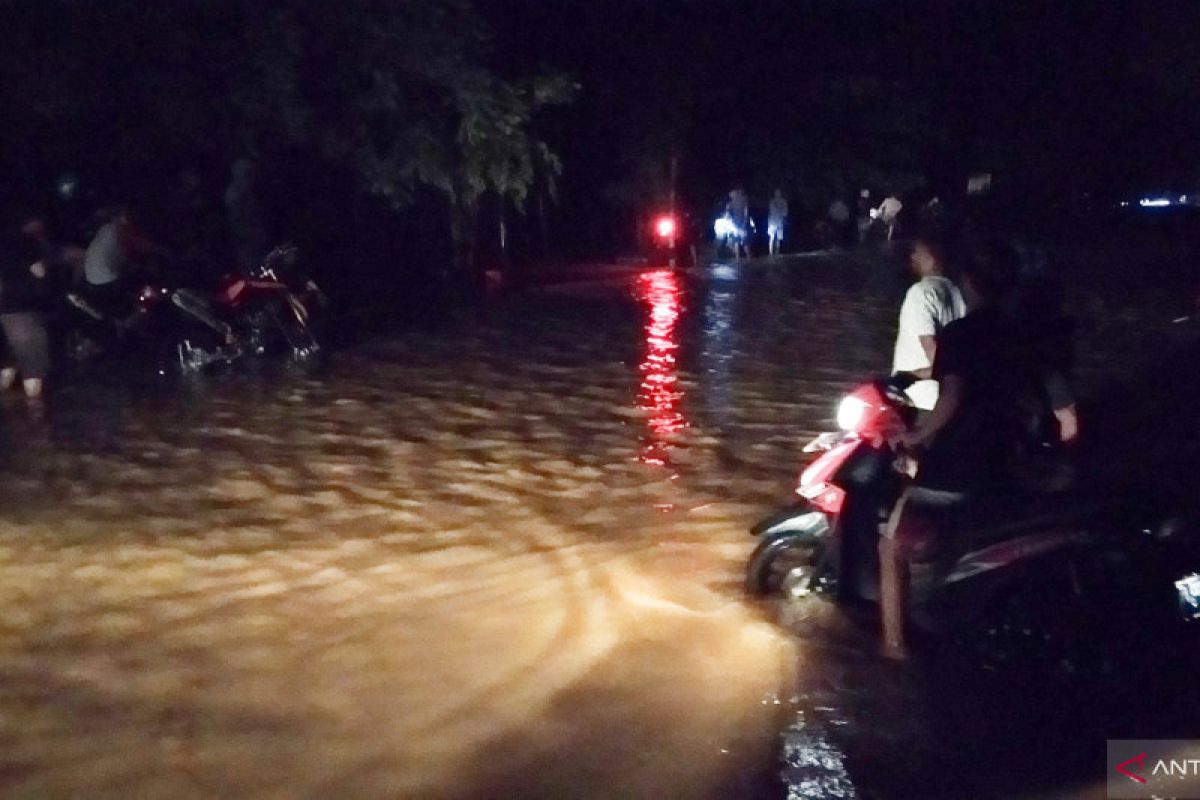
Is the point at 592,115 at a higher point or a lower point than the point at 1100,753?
higher

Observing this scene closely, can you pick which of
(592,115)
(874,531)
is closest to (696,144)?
(592,115)

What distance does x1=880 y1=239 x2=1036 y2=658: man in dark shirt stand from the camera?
540 centimetres

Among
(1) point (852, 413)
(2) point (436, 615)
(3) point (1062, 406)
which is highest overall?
(1) point (852, 413)

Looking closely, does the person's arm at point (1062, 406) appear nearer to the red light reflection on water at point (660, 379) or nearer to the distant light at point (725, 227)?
the red light reflection on water at point (660, 379)

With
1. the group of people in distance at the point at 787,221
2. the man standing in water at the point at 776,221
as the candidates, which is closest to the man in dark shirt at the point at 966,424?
the group of people in distance at the point at 787,221

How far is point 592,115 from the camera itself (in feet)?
93.4

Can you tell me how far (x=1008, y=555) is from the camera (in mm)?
5496

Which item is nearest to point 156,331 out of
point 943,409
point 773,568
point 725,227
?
point 773,568

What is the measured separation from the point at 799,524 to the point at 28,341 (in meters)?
8.27

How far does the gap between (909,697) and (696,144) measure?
26.8 m

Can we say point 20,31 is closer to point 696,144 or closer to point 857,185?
point 696,144

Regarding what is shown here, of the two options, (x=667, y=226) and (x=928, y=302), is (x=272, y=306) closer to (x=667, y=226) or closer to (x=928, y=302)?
(x=928, y=302)

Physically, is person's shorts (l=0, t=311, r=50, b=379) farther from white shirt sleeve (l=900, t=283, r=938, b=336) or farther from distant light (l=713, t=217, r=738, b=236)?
distant light (l=713, t=217, r=738, b=236)

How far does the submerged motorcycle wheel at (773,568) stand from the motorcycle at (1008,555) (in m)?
0.11
